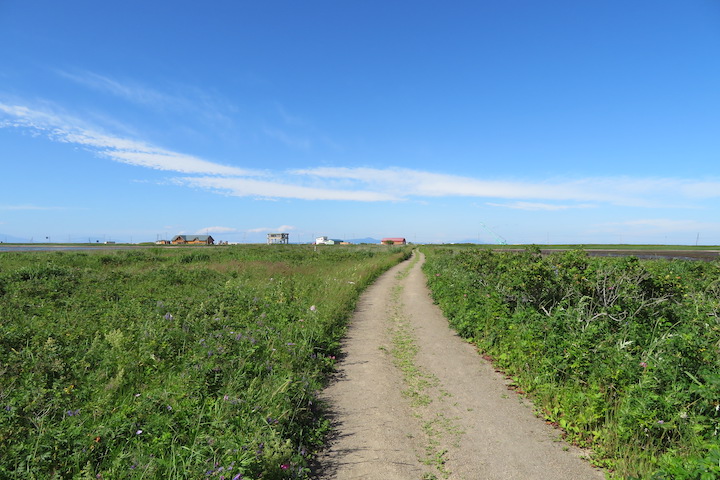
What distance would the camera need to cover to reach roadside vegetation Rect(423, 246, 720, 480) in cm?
393

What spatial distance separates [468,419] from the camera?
5.32 m

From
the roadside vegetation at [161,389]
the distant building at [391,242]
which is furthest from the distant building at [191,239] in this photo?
the roadside vegetation at [161,389]

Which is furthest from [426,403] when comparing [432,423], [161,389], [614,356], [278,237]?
[278,237]

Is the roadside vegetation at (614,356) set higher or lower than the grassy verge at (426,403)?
higher

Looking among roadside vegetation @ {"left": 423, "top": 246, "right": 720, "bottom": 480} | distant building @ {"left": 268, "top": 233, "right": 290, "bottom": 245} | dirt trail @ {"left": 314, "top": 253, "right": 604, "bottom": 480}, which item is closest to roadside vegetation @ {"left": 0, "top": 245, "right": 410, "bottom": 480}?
dirt trail @ {"left": 314, "top": 253, "right": 604, "bottom": 480}

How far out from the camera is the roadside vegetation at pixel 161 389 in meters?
3.54

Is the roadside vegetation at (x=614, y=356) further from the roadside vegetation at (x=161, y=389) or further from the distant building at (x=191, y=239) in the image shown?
the distant building at (x=191, y=239)

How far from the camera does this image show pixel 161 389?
4836 millimetres

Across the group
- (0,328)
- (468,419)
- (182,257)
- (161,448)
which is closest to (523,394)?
(468,419)

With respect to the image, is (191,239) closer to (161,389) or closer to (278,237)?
(278,237)

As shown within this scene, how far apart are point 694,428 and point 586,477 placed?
1264 mm

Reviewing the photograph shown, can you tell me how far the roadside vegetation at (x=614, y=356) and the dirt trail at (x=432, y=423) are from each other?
0.44 metres

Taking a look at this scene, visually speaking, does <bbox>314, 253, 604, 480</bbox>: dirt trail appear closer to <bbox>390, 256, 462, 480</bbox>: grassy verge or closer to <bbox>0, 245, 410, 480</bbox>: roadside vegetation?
<bbox>390, 256, 462, 480</bbox>: grassy verge

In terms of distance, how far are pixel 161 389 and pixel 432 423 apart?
399cm
